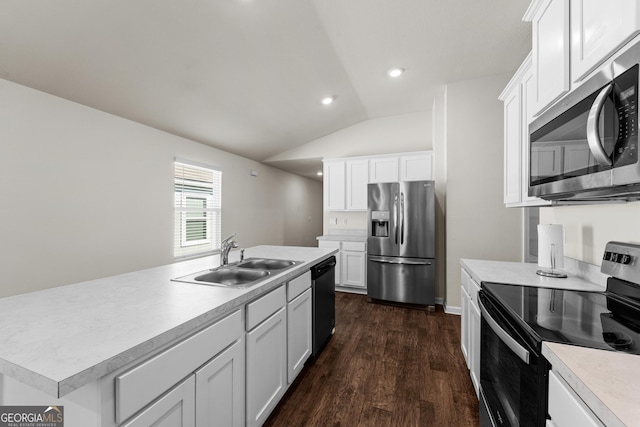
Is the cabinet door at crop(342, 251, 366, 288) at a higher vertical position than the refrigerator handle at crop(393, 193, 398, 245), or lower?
lower

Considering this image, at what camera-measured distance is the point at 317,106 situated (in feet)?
13.9

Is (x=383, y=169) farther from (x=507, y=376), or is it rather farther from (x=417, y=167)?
(x=507, y=376)

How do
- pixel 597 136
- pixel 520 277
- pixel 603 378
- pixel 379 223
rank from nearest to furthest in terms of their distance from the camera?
1. pixel 603 378
2. pixel 597 136
3. pixel 520 277
4. pixel 379 223

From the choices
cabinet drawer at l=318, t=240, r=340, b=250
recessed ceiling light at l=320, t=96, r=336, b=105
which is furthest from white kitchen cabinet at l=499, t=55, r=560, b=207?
cabinet drawer at l=318, t=240, r=340, b=250

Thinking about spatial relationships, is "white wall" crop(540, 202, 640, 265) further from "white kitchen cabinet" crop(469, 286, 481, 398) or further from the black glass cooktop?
"white kitchen cabinet" crop(469, 286, 481, 398)

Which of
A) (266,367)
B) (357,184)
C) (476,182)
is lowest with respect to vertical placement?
(266,367)

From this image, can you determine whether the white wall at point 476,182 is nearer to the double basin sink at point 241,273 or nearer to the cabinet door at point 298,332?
the cabinet door at point 298,332

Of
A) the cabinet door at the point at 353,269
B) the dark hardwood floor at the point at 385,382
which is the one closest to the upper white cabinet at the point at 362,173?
the cabinet door at the point at 353,269

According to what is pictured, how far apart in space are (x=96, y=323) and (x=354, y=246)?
12.4 ft

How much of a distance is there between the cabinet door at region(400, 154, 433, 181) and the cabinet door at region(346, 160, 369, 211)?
1.98 feet

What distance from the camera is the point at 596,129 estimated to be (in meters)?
0.95

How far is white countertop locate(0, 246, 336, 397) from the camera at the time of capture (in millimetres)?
732

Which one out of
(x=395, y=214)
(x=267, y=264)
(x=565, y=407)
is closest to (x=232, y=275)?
(x=267, y=264)

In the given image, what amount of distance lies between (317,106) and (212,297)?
360cm
